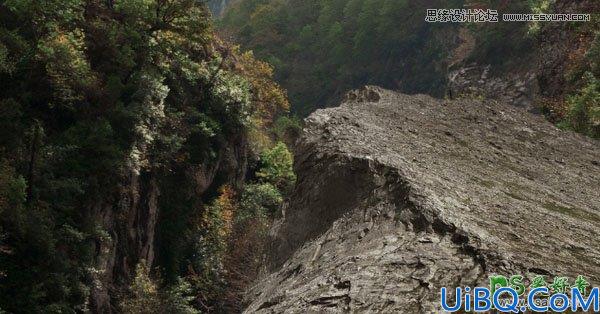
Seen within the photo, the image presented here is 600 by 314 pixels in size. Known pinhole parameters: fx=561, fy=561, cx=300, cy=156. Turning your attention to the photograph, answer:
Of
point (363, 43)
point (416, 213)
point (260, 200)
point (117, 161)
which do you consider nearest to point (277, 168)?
point (260, 200)

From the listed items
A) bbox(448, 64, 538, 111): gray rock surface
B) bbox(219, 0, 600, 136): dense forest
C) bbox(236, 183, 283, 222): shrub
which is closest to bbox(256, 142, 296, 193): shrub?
bbox(236, 183, 283, 222): shrub

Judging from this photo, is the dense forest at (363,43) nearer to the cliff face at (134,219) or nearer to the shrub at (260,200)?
the shrub at (260,200)

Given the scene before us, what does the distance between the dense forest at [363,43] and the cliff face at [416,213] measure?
3179cm

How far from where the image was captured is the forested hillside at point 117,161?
1461 centimetres

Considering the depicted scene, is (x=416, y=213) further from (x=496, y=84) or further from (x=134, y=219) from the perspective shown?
(x=496, y=84)

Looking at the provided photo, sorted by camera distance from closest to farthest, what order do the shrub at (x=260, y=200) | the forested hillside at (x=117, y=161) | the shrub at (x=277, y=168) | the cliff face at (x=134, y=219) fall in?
the forested hillside at (x=117, y=161)
the cliff face at (x=134, y=219)
the shrub at (x=260, y=200)
the shrub at (x=277, y=168)

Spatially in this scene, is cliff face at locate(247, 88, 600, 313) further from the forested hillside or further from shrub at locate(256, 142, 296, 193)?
shrub at locate(256, 142, 296, 193)

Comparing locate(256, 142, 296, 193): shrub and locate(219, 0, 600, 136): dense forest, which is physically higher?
locate(219, 0, 600, 136): dense forest

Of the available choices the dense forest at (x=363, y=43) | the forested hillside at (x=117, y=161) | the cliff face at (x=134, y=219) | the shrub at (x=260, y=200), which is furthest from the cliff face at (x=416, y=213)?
the dense forest at (x=363, y=43)

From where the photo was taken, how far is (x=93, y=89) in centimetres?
1825

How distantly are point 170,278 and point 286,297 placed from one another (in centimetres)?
2043

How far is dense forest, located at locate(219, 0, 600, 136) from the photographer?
1663 inches

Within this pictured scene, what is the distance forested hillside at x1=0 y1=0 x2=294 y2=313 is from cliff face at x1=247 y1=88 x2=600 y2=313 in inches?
343

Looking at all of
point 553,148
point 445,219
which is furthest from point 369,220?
point 553,148
